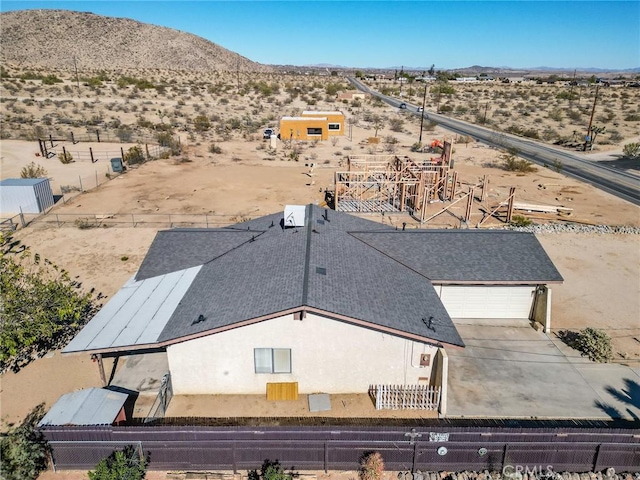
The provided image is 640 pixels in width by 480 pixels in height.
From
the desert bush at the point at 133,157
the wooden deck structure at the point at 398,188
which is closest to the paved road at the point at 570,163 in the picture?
the wooden deck structure at the point at 398,188

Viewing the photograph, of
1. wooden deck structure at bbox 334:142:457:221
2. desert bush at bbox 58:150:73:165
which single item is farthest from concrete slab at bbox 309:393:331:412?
desert bush at bbox 58:150:73:165

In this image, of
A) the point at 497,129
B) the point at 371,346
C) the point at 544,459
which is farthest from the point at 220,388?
the point at 497,129

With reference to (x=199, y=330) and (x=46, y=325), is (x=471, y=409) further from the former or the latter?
(x=46, y=325)

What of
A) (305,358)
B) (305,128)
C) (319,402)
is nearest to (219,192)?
(305,128)

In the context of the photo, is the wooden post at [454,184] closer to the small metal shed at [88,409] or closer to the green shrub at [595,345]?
the green shrub at [595,345]

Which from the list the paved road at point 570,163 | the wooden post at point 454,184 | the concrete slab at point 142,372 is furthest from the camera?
the paved road at point 570,163
